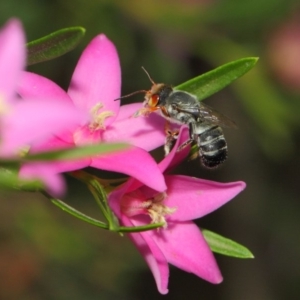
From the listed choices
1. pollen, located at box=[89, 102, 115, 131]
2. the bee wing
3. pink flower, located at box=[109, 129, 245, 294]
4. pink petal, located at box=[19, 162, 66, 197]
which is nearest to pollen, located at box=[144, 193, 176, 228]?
pink flower, located at box=[109, 129, 245, 294]

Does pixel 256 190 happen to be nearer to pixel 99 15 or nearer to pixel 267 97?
pixel 267 97

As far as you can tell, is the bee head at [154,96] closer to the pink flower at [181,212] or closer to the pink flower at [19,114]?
the pink flower at [181,212]

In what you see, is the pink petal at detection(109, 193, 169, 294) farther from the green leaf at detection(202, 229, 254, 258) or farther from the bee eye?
the bee eye

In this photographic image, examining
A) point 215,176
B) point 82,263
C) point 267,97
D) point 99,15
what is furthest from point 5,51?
point 215,176

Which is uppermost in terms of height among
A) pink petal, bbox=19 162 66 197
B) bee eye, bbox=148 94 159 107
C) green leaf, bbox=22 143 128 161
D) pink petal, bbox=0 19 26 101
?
pink petal, bbox=0 19 26 101

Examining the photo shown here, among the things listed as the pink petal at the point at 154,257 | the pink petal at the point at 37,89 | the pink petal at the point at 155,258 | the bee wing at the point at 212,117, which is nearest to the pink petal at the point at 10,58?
the pink petal at the point at 37,89

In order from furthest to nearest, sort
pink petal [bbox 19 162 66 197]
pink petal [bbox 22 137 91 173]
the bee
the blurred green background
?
the blurred green background
the bee
pink petal [bbox 22 137 91 173]
pink petal [bbox 19 162 66 197]

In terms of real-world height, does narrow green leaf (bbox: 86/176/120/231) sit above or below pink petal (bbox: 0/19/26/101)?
below

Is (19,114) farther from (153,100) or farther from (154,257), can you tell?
(153,100)

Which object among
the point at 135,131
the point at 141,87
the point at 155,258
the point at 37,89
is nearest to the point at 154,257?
the point at 155,258
